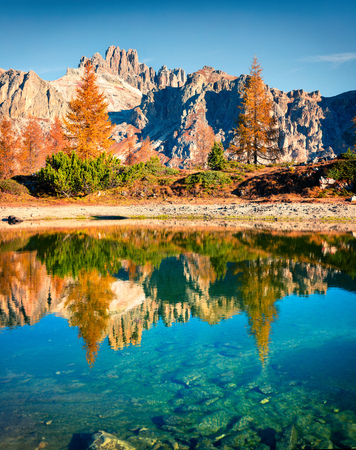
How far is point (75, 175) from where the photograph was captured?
104 feet

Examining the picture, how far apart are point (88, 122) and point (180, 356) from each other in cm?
4030

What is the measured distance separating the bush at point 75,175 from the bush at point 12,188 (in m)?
1.92

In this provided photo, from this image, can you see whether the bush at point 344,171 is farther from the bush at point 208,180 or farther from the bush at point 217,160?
the bush at point 217,160

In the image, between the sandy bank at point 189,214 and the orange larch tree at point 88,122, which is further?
the orange larch tree at point 88,122

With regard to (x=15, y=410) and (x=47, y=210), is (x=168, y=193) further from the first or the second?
(x=15, y=410)

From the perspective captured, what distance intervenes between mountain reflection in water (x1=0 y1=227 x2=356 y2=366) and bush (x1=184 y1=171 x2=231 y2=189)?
18.8m

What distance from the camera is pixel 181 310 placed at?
21.0 feet

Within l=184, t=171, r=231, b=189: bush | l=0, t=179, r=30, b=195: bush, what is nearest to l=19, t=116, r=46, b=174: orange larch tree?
l=0, t=179, r=30, b=195: bush

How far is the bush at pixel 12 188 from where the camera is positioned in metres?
31.8

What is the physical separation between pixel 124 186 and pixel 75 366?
3219cm

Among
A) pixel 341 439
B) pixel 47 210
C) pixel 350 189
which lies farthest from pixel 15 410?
pixel 350 189

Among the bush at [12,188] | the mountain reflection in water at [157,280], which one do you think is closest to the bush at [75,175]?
the bush at [12,188]

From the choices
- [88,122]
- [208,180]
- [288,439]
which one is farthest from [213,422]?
[88,122]

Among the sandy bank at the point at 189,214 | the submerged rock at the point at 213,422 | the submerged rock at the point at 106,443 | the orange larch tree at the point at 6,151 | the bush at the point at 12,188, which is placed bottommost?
the submerged rock at the point at 213,422
